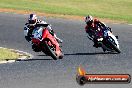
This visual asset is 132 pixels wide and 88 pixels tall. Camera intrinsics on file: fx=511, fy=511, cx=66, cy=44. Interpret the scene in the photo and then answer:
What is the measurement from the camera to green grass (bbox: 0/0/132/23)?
4491 cm

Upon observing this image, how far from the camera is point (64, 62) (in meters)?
23.4

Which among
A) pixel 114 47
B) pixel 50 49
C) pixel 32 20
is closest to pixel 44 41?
pixel 50 49

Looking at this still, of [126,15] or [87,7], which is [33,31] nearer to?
[126,15]

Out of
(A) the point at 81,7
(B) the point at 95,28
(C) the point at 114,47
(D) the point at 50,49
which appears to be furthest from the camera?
(A) the point at 81,7

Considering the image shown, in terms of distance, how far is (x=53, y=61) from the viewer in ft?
76.4

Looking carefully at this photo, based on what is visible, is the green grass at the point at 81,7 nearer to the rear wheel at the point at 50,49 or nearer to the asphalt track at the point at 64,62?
the asphalt track at the point at 64,62

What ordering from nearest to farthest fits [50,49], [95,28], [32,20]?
[50,49], [32,20], [95,28]

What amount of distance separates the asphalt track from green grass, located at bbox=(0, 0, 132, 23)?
8.36 m

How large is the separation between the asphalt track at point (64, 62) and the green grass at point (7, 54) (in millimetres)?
1070

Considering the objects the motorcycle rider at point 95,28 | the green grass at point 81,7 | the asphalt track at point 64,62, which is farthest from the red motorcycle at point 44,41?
the green grass at point 81,7

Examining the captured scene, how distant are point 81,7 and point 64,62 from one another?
26.9 m

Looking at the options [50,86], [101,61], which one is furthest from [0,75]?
[101,61]

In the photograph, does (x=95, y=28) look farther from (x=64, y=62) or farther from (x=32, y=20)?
(x=32, y=20)

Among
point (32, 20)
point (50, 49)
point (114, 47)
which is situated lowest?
point (114, 47)
